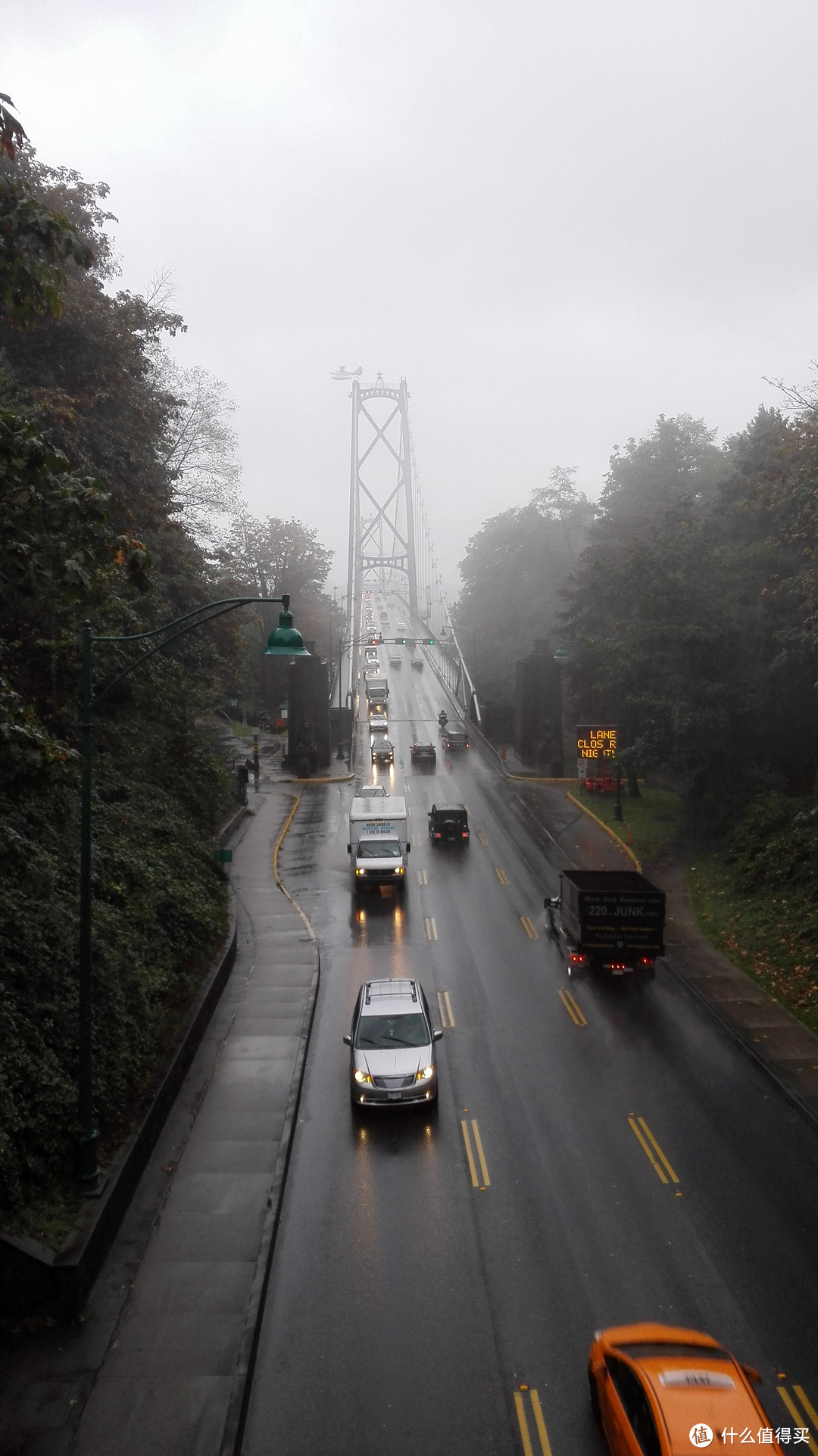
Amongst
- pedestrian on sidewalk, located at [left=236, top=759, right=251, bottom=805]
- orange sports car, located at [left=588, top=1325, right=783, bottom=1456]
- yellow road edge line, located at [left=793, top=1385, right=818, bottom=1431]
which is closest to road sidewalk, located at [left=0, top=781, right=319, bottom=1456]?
orange sports car, located at [left=588, top=1325, right=783, bottom=1456]

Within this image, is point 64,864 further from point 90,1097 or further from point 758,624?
point 758,624

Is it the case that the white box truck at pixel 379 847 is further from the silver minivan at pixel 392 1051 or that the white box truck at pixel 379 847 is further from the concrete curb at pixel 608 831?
the silver minivan at pixel 392 1051

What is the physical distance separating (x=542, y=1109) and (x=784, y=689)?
2564cm

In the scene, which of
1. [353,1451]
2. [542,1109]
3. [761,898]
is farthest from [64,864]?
[761,898]

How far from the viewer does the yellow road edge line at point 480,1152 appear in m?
13.4

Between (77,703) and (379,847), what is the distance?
12.4 metres

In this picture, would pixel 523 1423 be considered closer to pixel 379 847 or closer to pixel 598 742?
pixel 379 847

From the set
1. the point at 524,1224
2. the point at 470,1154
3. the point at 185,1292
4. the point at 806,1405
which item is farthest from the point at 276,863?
the point at 806,1405

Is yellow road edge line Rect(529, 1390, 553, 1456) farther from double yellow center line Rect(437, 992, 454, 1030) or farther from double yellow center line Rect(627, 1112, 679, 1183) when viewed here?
double yellow center line Rect(437, 992, 454, 1030)

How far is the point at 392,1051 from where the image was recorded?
15953 mm

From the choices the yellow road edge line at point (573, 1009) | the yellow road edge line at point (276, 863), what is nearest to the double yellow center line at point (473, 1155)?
the yellow road edge line at point (573, 1009)

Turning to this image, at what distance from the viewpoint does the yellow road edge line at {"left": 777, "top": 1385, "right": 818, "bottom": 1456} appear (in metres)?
8.51

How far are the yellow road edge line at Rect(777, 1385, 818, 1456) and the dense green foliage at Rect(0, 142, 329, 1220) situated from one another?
310 inches

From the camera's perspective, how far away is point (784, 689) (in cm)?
3700
